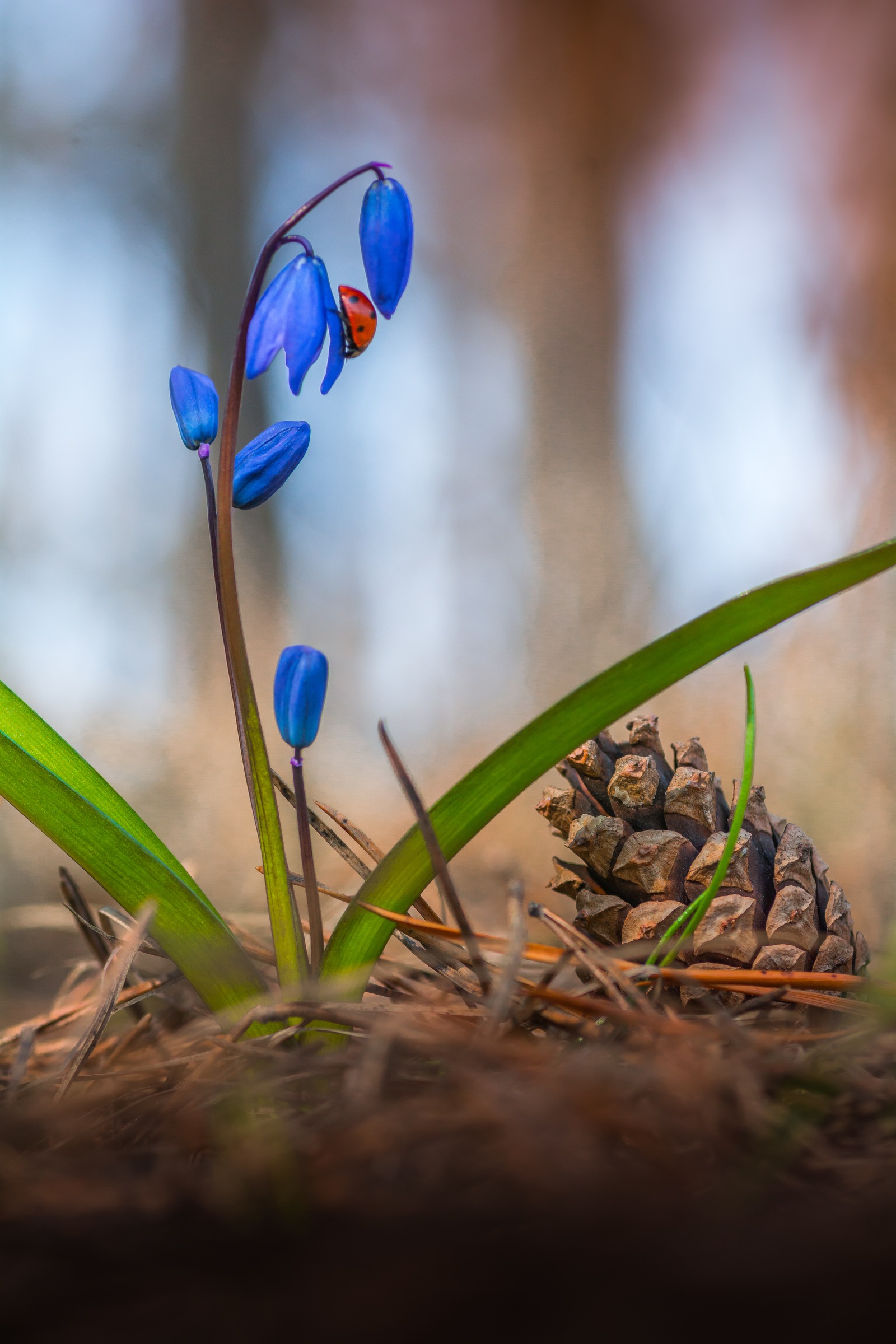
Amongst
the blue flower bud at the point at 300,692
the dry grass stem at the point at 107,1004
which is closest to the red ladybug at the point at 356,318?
the blue flower bud at the point at 300,692

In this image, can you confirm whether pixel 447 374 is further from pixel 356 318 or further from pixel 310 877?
pixel 310 877

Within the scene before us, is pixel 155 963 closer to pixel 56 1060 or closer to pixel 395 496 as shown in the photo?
pixel 56 1060

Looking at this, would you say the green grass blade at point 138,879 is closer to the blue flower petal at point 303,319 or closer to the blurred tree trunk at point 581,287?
the blue flower petal at point 303,319

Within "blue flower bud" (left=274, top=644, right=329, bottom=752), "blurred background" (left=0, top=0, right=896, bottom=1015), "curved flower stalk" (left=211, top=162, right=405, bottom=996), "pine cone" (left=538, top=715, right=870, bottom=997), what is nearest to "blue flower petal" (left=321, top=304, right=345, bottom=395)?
"curved flower stalk" (left=211, top=162, right=405, bottom=996)

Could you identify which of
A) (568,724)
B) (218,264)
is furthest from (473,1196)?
(218,264)

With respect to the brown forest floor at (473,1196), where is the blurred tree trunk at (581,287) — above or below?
above

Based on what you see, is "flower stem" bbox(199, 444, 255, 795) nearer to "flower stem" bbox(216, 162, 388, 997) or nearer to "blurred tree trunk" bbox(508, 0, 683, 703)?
"flower stem" bbox(216, 162, 388, 997)
